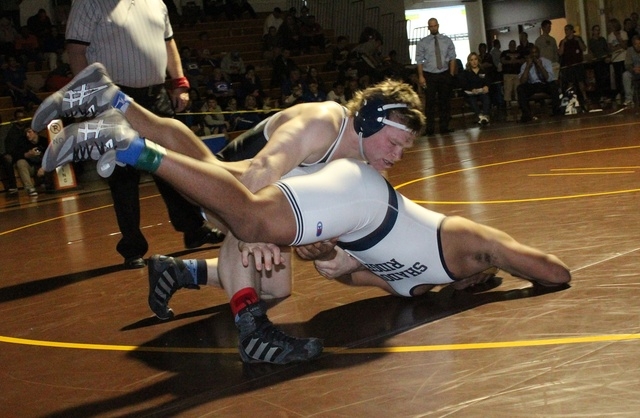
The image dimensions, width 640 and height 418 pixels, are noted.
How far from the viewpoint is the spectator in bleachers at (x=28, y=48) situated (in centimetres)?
1439

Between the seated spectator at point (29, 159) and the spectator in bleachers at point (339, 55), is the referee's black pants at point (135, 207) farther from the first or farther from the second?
the spectator in bleachers at point (339, 55)

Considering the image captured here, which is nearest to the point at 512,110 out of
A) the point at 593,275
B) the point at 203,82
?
the point at 203,82

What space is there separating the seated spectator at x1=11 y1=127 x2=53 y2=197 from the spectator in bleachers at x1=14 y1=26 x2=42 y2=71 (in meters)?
3.45

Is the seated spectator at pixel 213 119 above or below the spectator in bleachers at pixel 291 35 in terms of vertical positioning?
below

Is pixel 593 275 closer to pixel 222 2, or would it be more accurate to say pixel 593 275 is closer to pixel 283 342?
pixel 283 342

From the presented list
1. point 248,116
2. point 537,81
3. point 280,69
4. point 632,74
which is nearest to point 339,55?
point 280,69

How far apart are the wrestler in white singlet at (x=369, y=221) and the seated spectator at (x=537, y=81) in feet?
36.8

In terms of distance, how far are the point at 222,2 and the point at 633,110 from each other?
9175mm

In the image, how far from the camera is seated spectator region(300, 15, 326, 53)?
17.9 metres

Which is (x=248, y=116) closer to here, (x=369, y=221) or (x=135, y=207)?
(x=135, y=207)

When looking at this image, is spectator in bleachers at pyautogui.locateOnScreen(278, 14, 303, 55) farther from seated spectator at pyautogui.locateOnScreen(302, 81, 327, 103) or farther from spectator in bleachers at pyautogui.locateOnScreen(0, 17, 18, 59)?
spectator in bleachers at pyautogui.locateOnScreen(0, 17, 18, 59)

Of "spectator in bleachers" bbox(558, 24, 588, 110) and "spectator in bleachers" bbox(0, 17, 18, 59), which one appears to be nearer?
"spectator in bleachers" bbox(0, 17, 18, 59)

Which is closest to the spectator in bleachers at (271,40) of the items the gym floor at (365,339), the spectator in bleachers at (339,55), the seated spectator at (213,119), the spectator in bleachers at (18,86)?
the spectator in bleachers at (339,55)

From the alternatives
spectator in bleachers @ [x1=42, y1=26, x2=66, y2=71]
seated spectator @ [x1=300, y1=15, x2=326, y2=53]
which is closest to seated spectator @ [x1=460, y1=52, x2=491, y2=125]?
seated spectator @ [x1=300, y1=15, x2=326, y2=53]
